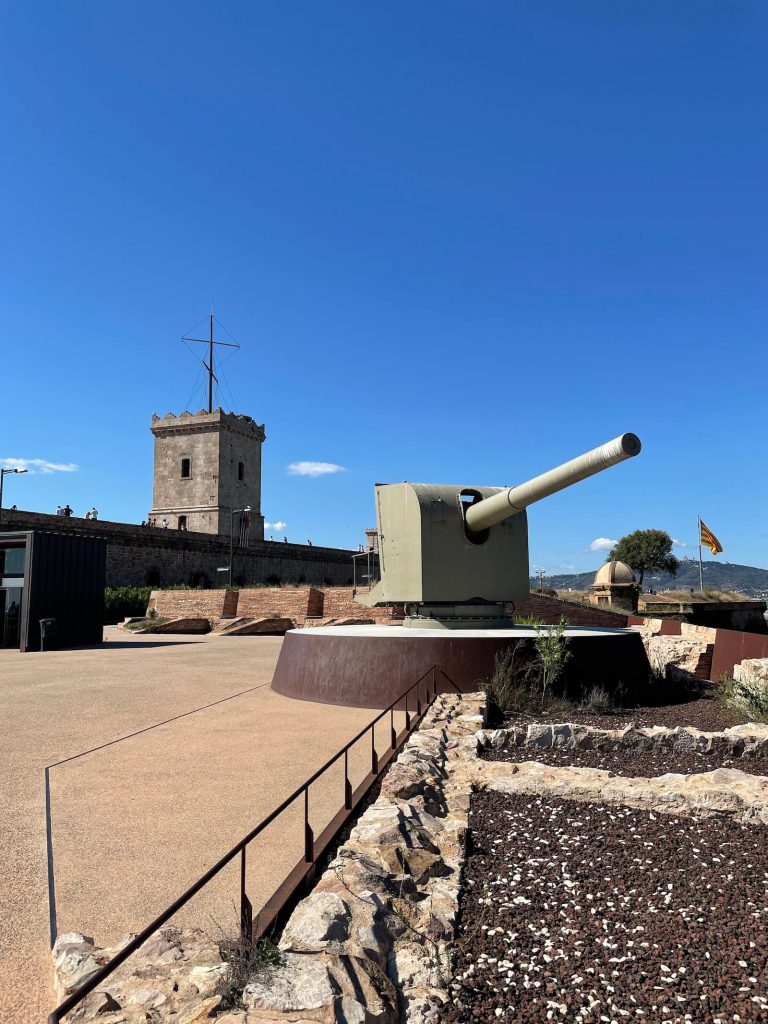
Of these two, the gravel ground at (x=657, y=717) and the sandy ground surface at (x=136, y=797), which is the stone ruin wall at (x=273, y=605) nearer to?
the sandy ground surface at (x=136, y=797)

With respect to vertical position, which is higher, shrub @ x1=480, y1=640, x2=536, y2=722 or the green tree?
the green tree

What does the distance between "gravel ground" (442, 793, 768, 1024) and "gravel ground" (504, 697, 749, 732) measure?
8.98 feet

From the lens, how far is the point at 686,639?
11250 mm

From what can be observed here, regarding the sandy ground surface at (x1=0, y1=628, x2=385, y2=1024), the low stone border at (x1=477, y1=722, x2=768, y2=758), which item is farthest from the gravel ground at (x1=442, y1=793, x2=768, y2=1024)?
the low stone border at (x1=477, y1=722, x2=768, y2=758)

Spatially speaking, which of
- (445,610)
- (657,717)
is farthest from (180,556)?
(657,717)

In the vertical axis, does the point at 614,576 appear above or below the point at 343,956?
above

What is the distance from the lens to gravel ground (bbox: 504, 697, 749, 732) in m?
7.21

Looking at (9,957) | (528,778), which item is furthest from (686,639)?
(9,957)

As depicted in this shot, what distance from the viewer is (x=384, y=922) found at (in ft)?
9.36

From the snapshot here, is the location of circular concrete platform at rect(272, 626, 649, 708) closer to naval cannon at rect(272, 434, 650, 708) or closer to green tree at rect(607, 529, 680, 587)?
naval cannon at rect(272, 434, 650, 708)

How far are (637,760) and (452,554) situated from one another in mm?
4061

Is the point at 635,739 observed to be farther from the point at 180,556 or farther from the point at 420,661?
the point at 180,556

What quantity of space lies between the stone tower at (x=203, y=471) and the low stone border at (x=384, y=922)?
47.5 metres

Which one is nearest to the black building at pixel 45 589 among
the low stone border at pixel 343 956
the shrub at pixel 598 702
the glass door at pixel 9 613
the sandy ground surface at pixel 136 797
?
the glass door at pixel 9 613
